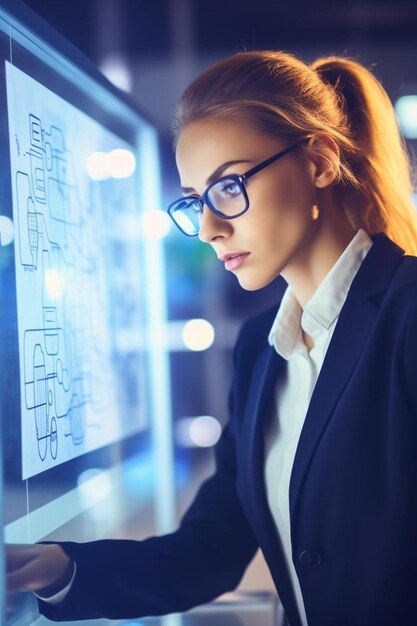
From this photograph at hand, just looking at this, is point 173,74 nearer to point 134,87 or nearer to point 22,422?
point 134,87

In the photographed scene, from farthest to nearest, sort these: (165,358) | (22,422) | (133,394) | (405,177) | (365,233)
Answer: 1. (165,358)
2. (133,394)
3. (405,177)
4. (365,233)
5. (22,422)

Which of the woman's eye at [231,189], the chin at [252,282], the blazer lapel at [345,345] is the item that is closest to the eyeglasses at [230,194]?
the woman's eye at [231,189]

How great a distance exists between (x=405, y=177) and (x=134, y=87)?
3.38 meters

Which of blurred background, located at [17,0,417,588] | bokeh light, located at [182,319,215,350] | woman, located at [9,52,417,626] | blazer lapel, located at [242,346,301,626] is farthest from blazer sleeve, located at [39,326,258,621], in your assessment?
bokeh light, located at [182,319,215,350]

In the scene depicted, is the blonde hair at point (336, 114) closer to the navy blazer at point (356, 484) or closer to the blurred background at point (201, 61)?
the navy blazer at point (356, 484)

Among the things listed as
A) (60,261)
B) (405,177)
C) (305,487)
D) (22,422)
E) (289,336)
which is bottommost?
(305,487)

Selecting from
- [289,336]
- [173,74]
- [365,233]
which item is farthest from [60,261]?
[173,74]

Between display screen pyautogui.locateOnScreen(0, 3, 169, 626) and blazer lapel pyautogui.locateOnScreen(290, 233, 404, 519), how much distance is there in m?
0.46

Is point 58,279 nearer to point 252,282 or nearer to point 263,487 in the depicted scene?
point 252,282

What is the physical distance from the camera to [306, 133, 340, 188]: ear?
1.38 meters

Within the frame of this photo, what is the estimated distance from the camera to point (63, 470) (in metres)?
1.46

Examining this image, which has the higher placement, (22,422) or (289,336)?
(289,336)

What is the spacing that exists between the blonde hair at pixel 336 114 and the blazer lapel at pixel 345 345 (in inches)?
4.9

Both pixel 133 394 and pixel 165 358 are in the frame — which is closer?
pixel 133 394
